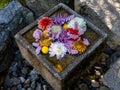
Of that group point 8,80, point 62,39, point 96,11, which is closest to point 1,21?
point 8,80

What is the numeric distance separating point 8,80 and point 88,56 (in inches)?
54.2

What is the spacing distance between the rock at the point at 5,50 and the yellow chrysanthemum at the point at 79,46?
113 cm

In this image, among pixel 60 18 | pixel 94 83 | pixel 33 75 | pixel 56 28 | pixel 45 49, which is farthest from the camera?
pixel 33 75

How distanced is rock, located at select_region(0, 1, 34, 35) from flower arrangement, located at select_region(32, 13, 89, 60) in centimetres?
71

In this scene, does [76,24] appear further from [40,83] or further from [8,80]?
[8,80]

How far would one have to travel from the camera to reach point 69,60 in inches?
118

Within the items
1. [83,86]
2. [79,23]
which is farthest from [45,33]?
[83,86]

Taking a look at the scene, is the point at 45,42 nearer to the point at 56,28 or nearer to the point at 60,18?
the point at 56,28

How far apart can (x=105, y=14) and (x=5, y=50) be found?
1.51 meters

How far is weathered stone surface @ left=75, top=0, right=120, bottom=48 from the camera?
3609mm

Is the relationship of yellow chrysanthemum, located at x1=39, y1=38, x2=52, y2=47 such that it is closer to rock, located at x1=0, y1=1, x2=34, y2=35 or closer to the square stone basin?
the square stone basin

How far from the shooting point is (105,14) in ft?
12.1

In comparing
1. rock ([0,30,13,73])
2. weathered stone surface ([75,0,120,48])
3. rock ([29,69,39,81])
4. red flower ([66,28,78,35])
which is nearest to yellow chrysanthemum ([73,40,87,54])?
red flower ([66,28,78,35])

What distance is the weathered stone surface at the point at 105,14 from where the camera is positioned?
3.61m
